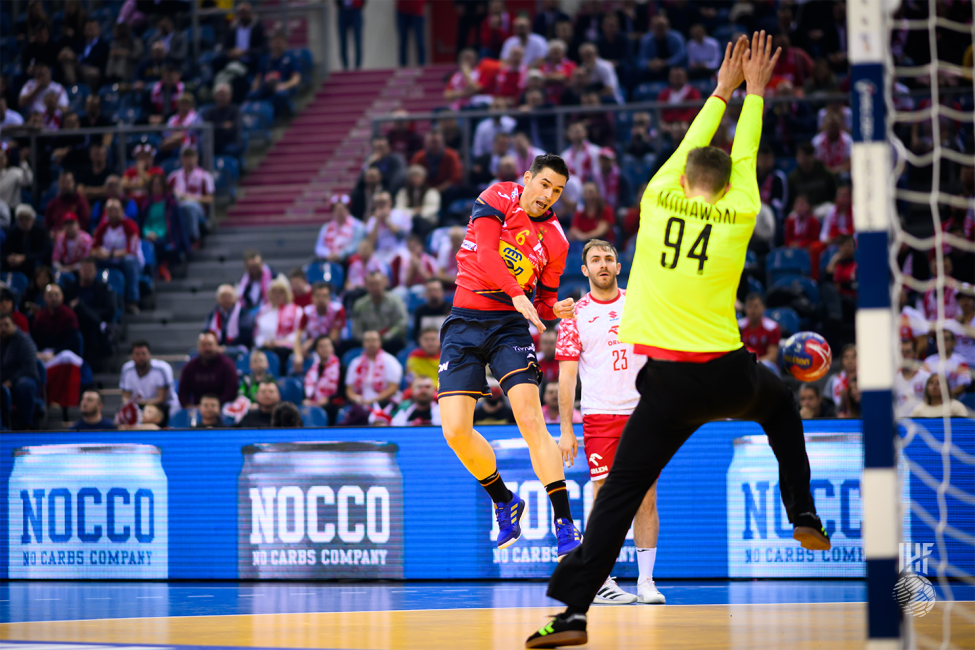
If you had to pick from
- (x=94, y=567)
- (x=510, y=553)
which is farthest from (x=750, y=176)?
(x=94, y=567)

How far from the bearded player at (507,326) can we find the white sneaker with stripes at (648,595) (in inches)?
30.8

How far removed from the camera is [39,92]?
66.2 feet

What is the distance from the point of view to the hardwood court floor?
5.79 m

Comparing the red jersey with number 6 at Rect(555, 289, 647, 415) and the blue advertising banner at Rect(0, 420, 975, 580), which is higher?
the red jersey with number 6 at Rect(555, 289, 647, 415)

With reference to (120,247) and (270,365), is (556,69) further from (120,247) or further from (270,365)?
(120,247)

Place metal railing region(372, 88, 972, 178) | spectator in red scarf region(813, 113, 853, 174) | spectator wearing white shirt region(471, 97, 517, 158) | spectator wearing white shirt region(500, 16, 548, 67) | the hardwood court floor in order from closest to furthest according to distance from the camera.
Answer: the hardwood court floor < spectator in red scarf region(813, 113, 853, 174) < metal railing region(372, 88, 972, 178) < spectator wearing white shirt region(471, 97, 517, 158) < spectator wearing white shirt region(500, 16, 548, 67)

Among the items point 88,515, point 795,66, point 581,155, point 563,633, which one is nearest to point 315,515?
point 88,515

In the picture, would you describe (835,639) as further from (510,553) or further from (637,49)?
(637,49)

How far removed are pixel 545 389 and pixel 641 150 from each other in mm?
5097

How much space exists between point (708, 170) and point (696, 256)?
0.43 meters

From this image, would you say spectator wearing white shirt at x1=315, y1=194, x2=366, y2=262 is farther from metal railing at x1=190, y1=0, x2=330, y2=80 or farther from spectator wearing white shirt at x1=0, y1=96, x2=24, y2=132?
spectator wearing white shirt at x1=0, y1=96, x2=24, y2=132

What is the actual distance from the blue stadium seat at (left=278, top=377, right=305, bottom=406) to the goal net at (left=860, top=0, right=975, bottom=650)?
7.12m

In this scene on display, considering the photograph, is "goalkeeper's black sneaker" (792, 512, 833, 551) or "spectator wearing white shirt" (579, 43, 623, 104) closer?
"goalkeeper's black sneaker" (792, 512, 833, 551)

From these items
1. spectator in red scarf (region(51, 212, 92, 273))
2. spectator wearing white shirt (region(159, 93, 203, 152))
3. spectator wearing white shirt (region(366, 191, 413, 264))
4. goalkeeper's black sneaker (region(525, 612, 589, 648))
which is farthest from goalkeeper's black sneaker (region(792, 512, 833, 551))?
spectator wearing white shirt (region(159, 93, 203, 152))
